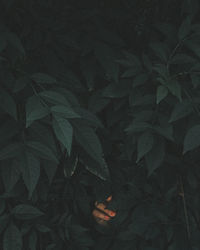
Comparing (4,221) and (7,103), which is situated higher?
(7,103)

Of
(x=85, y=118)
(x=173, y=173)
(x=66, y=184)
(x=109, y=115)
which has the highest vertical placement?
(x=85, y=118)

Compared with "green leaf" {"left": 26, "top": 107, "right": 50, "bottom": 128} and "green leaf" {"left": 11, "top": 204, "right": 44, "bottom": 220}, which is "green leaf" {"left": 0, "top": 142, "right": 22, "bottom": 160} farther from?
"green leaf" {"left": 11, "top": 204, "right": 44, "bottom": 220}

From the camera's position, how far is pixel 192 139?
1109 millimetres

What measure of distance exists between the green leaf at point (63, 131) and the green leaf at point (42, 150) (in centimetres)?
10

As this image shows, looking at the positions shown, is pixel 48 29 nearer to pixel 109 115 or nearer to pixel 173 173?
pixel 109 115

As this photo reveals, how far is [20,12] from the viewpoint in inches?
56.1

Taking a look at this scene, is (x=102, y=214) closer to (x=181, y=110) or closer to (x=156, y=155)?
(x=156, y=155)

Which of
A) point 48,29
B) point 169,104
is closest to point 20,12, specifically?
point 48,29

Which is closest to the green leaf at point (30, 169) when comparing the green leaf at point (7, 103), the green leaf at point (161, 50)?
the green leaf at point (7, 103)

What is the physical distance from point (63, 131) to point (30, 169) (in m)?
0.17

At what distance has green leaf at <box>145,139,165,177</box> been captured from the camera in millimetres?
1211

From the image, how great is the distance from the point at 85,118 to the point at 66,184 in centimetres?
50

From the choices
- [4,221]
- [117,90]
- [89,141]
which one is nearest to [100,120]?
[117,90]

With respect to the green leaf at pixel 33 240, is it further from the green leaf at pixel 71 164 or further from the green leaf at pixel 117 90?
the green leaf at pixel 117 90
